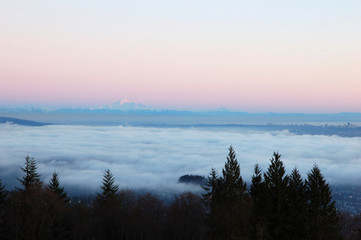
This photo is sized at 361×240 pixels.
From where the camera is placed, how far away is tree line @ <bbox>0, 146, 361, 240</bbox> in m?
35.3

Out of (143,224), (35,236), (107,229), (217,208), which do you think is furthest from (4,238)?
(217,208)

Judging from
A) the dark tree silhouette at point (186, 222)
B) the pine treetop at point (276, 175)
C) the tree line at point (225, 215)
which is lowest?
the dark tree silhouette at point (186, 222)

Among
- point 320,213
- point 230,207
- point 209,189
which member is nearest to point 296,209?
point 320,213

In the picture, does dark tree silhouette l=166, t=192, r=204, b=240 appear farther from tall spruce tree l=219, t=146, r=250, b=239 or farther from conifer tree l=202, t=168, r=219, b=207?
tall spruce tree l=219, t=146, r=250, b=239

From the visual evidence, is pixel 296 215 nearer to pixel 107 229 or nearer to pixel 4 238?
pixel 107 229

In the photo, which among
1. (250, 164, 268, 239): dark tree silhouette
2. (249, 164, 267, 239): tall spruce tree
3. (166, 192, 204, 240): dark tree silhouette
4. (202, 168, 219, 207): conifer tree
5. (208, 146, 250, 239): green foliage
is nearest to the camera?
(208, 146, 250, 239): green foliage

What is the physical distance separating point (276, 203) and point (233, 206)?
8.21 meters

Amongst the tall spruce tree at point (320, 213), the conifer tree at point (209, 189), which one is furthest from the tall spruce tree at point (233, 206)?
the tall spruce tree at point (320, 213)

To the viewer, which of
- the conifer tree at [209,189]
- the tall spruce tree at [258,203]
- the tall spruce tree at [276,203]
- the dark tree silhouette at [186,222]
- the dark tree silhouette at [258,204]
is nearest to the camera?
the dark tree silhouette at [258,204]

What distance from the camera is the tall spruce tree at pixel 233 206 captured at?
32594 mm

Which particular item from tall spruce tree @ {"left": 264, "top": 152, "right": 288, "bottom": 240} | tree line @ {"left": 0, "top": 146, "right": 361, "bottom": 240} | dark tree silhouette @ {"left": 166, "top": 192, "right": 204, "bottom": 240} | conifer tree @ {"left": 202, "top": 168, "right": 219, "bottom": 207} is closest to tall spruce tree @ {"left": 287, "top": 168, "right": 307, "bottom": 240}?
tree line @ {"left": 0, "top": 146, "right": 361, "bottom": 240}

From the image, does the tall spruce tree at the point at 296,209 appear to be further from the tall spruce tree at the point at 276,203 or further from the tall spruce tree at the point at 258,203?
the tall spruce tree at the point at 258,203

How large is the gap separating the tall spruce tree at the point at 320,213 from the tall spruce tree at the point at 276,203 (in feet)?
8.59

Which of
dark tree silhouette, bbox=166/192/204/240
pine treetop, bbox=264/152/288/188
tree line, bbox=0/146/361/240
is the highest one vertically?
pine treetop, bbox=264/152/288/188
